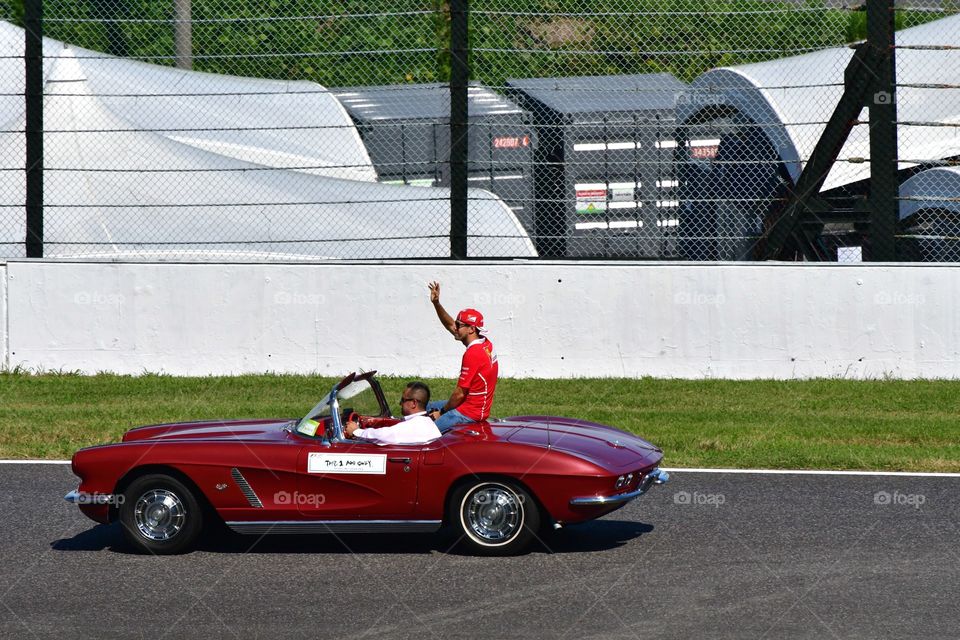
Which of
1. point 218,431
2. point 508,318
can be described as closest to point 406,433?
point 218,431

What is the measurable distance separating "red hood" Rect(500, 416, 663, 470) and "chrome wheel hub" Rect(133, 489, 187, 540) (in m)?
1.87

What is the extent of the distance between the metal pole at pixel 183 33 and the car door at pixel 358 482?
8157mm

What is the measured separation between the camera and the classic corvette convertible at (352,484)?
22.6ft

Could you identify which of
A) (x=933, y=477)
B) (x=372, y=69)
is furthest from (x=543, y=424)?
(x=372, y=69)

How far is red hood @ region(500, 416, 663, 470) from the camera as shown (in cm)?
705

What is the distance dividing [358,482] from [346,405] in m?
0.58

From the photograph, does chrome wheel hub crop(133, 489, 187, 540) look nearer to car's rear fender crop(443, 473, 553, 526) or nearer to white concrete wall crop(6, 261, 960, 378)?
car's rear fender crop(443, 473, 553, 526)

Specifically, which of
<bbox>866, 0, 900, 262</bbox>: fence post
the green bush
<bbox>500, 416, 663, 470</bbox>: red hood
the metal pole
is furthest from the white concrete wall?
<bbox>500, 416, 663, 470</bbox>: red hood

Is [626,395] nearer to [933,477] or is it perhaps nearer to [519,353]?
[519,353]

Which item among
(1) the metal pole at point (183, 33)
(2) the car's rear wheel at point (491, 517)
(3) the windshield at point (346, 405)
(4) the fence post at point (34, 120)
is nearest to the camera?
(2) the car's rear wheel at point (491, 517)

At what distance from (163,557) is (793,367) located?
7.47 meters

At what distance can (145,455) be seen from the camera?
711 cm

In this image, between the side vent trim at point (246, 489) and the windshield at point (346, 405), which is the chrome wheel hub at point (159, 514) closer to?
the side vent trim at point (246, 489)

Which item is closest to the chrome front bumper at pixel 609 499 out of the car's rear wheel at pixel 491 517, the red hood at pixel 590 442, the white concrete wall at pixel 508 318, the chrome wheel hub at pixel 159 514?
the red hood at pixel 590 442
